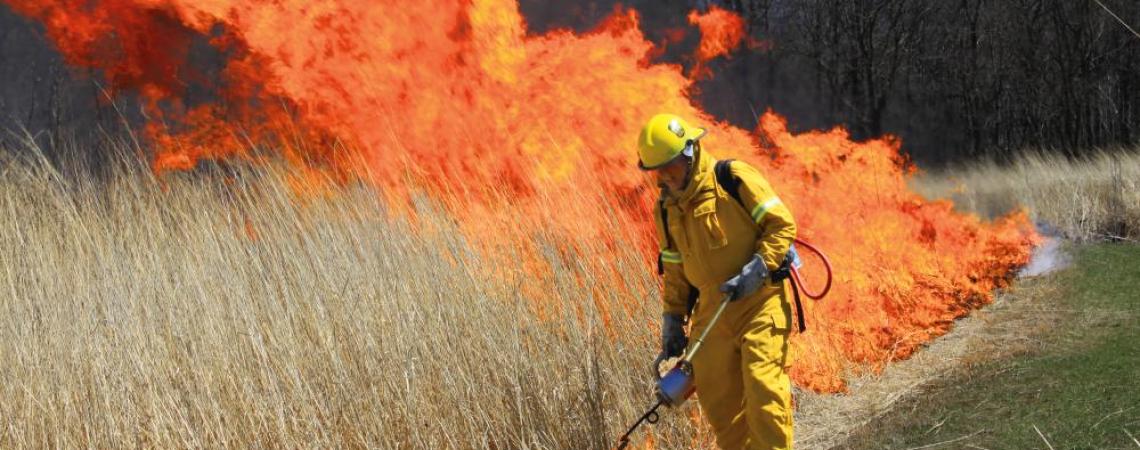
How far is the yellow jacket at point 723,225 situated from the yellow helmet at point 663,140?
87 mm

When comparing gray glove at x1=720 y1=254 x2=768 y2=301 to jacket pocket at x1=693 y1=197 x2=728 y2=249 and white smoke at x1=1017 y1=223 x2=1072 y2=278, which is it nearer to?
jacket pocket at x1=693 y1=197 x2=728 y2=249

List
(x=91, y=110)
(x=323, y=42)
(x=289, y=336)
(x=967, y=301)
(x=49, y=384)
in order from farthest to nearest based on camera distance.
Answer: (x=91, y=110) < (x=967, y=301) < (x=323, y=42) < (x=289, y=336) < (x=49, y=384)

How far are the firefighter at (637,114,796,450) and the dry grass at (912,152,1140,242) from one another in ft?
28.3

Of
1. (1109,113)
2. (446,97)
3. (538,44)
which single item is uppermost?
(538,44)

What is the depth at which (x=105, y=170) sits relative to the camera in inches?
195

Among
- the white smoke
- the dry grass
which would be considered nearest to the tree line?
the dry grass

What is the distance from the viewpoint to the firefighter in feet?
11.5

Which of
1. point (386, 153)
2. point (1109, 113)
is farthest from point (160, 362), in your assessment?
point (1109, 113)

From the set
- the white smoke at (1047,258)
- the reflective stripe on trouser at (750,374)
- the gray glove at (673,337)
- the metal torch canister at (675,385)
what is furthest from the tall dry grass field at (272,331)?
the white smoke at (1047,258)

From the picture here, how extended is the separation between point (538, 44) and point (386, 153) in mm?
1702

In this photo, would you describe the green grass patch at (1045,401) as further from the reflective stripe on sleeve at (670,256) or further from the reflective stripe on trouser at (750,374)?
the reflective stripe on sleeve at (670,256)

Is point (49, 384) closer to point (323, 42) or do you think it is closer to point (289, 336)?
point (289, 336)

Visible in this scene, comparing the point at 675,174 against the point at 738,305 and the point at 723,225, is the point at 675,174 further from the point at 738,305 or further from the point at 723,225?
the point at 738,305

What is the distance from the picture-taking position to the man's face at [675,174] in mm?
3624
